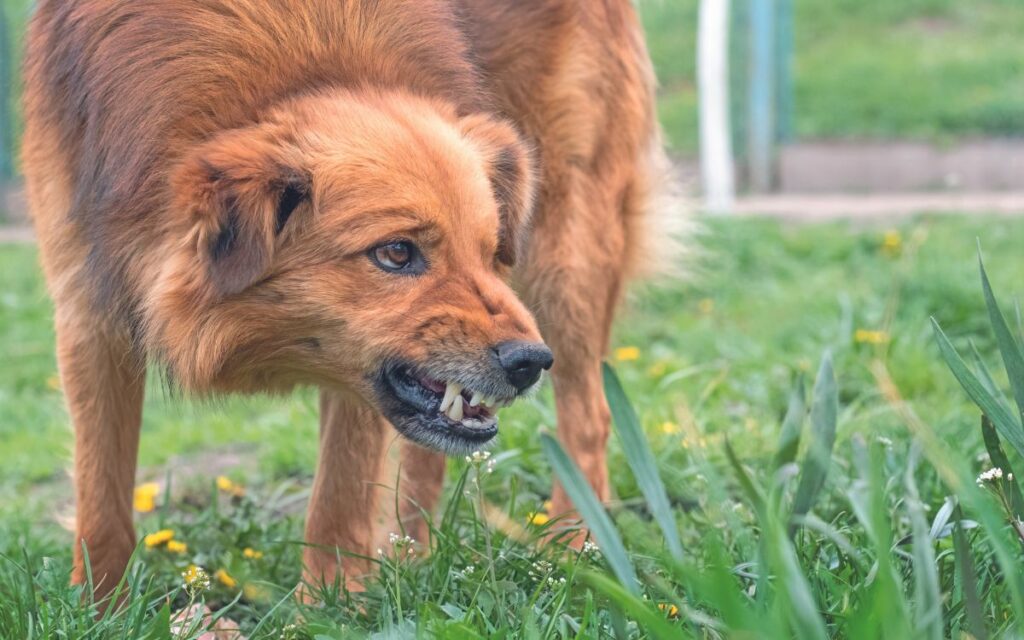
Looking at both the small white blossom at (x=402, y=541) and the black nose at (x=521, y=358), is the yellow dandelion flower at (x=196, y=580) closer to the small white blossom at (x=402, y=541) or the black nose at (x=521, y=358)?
the small white blossom at (x=402, y=541)

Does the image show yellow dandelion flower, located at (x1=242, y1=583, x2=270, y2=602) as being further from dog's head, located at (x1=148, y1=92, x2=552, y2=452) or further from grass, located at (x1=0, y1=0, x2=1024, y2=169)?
grass, located at (x1=0, y1=0, x2=1024, y2=169)

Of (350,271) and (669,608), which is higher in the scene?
(350,271)

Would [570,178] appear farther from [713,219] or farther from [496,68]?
[713,219]

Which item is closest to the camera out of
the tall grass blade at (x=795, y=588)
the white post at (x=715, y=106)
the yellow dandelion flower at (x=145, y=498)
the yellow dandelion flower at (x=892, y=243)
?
the tall grass blade at (x=795, y=588)

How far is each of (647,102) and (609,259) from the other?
616mm

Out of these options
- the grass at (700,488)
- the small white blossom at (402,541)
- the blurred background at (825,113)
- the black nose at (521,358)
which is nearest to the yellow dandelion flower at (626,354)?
the grass at (700,488)

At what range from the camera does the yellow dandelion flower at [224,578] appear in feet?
10.8

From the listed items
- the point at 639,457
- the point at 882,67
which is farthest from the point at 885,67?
the point at 639,457

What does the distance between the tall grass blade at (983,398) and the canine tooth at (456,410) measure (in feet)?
3.68

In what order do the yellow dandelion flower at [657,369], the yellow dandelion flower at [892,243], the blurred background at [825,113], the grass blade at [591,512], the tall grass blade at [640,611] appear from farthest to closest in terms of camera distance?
the blurred background at [825,113]
the yellow dandelion flower at [892,243]
the yellow dandelion flower at [657,369]
the grass blade at [591,512]
the tall grass blade at [640,611]

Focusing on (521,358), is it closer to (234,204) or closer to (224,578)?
(234,204)

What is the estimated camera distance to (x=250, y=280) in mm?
2789

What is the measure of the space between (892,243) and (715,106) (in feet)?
8.53

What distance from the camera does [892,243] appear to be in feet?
25.7
